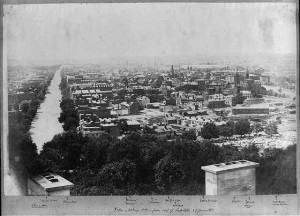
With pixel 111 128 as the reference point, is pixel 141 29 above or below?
above

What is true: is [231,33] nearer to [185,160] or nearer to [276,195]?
[185,160]

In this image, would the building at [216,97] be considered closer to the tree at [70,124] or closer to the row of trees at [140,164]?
the row of trees at [140,164]

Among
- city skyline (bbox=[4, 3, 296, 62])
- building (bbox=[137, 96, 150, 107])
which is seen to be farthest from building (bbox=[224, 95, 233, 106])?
building (bbox=[137, 96, 150, 107])

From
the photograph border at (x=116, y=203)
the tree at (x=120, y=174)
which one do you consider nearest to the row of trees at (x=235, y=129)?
the photograph border at (x=116, y=203)

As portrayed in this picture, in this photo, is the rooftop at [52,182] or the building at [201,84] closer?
the rooftop at [52,182]

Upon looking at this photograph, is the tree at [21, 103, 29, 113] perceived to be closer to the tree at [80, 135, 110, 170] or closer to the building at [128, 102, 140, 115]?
the tree at [80, 135, 110, 170]

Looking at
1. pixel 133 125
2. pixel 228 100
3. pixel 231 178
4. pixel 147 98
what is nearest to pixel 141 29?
pixel 147 98

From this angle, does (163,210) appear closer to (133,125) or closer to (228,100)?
(133,125)
